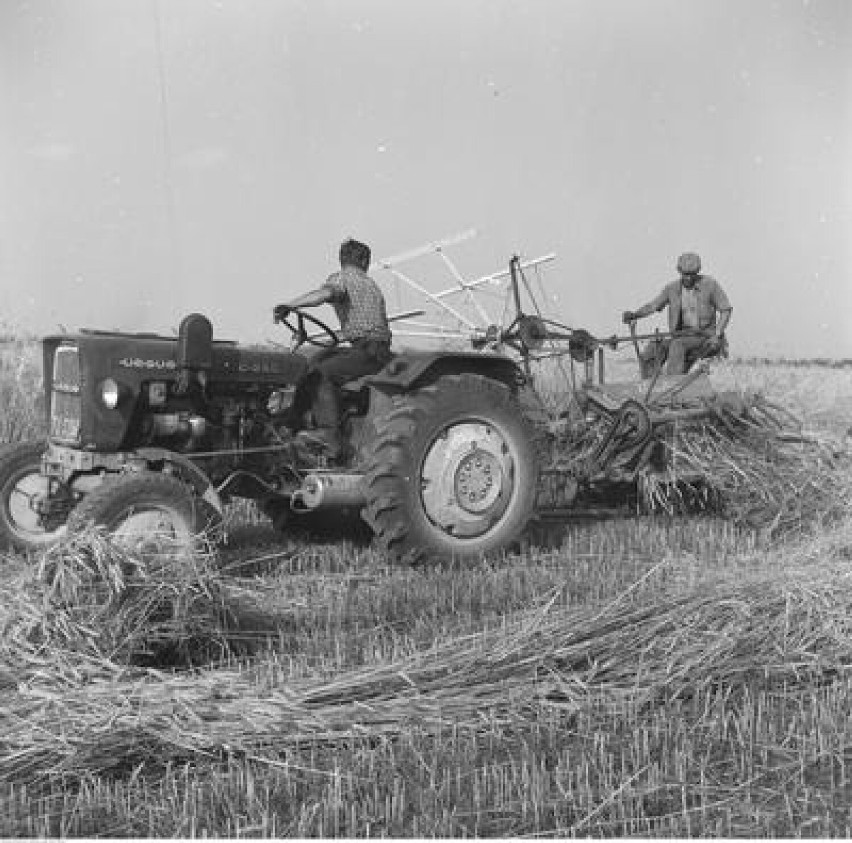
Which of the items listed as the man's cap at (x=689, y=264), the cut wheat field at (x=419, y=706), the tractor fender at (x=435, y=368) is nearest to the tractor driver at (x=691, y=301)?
the man's cap at (x=689, y=264)

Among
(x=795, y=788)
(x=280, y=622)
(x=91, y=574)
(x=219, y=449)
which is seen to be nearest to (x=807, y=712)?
(x=795, y=788)

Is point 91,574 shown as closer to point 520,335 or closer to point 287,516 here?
point 287,516

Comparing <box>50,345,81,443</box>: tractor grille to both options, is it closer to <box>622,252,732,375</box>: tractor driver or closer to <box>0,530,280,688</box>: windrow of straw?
<box>0,530,280,688</box>: windrow of straw

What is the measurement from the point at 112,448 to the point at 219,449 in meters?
0.63

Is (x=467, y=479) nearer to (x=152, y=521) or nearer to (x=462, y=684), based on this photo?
(x=152, y=521)

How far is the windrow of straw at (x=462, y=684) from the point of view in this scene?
123 inches

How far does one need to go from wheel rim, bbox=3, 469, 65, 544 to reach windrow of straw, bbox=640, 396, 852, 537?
3729 mm

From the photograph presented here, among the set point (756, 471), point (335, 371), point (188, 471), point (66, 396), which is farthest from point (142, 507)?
point (756, 471)

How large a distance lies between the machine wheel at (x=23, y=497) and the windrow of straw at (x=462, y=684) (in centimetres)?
273

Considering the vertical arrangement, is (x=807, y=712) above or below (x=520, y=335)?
below

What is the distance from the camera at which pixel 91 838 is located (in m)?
2.70

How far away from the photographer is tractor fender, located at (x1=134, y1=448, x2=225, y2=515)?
5.50 metres

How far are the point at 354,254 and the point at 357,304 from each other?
0.33 meters

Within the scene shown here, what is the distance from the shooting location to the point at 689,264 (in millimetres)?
9656
